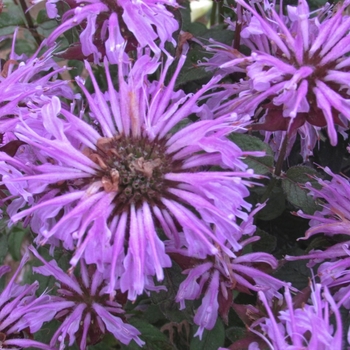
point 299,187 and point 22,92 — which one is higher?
point 22,92

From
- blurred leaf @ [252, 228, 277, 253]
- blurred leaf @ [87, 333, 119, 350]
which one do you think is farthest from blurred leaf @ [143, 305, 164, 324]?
blurred leaf @ [252, 228, 277, 253]

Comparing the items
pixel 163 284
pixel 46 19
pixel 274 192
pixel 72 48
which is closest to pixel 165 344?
pixel 163 284

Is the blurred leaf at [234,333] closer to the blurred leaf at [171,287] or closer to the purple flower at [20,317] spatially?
the blurred leaf at [171,287]

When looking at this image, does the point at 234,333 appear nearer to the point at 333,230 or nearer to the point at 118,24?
the point at 333,230

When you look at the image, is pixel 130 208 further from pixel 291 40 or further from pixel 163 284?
pixel 291 40

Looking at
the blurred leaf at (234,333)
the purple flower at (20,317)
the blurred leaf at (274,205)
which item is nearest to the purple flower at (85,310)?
the purple flower at (20,317)

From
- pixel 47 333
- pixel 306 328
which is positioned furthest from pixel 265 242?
pixel 47 333
